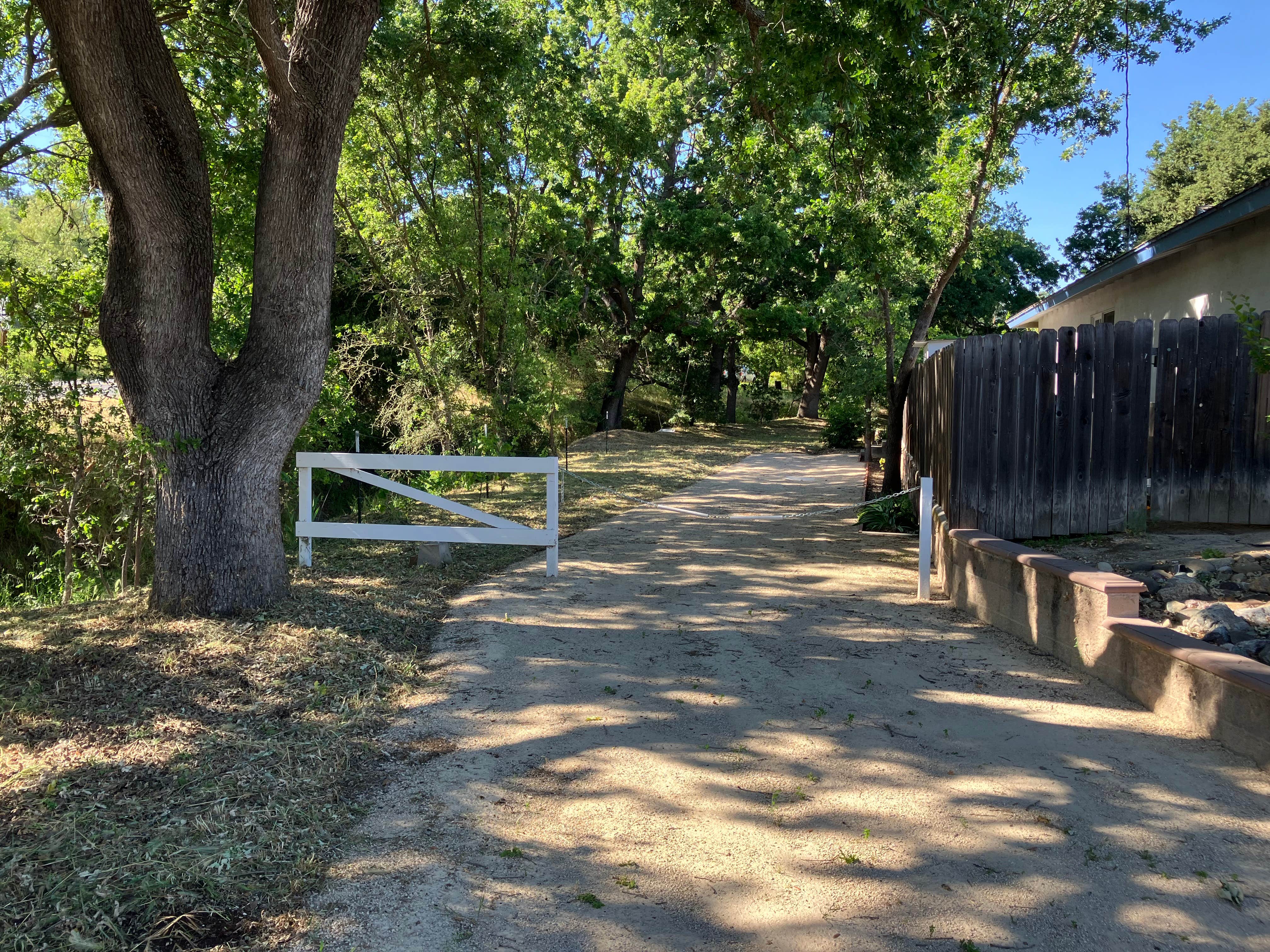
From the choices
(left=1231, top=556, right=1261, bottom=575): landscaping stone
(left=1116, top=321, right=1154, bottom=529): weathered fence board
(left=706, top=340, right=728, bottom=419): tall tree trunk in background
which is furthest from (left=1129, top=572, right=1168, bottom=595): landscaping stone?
(left=706, top=340, right=728, bottom=419): tall tree trunk in background

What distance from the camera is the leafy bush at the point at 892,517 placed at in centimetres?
1147

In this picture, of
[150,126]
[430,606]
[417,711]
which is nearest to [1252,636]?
[417,711]

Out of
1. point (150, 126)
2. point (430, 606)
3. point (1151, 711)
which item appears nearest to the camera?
point (1151, 711)

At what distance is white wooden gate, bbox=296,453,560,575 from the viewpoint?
8.11 m

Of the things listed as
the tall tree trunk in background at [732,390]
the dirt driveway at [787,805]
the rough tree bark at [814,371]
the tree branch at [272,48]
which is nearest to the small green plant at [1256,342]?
the dirt driveway at [787,805]

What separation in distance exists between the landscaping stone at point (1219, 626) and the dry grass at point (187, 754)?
4.90 metres

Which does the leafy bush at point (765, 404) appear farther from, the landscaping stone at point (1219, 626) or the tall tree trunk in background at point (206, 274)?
the landscaping stone at point (1219, 626)

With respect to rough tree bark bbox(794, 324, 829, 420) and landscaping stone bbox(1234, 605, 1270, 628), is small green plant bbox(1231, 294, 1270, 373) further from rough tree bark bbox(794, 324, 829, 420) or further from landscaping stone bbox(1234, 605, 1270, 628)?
rough tree bark bbox(794, 324, 829, 420)

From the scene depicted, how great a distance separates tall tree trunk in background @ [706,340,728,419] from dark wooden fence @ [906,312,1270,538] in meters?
25.9

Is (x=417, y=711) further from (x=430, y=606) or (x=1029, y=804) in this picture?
(x=1029, y=804)

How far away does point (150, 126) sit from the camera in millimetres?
6156

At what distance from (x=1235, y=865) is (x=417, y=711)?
13.4 feet

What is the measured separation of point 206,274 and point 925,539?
6.23m

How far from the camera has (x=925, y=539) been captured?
7.96 metres
